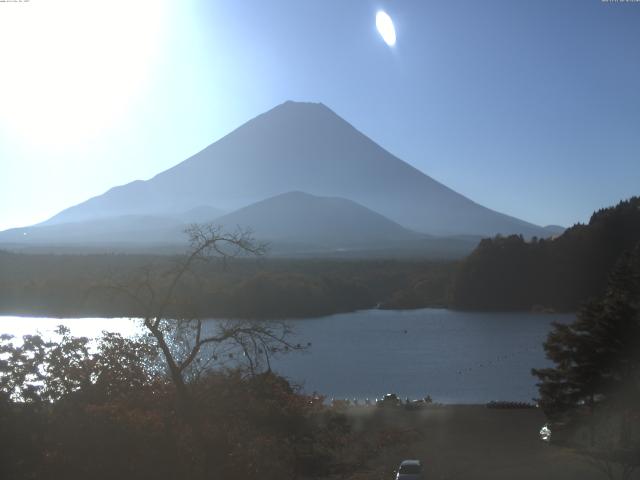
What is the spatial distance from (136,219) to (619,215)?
80956 mm

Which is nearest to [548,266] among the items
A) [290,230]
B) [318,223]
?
[290,230]

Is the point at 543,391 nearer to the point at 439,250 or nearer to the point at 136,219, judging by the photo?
the point at 439,250

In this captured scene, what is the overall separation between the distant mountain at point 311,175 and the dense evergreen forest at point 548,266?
73815mm

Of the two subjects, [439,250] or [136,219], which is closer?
[439,250]

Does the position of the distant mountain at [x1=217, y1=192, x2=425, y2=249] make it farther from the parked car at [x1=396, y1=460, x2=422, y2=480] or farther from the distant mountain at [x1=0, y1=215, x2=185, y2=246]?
the parked car at [x1=396, y1=460, x2=422, y2=480]

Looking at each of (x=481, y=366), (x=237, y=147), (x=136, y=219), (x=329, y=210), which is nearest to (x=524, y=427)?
(x=481, y=366)

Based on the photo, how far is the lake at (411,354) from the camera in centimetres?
1755

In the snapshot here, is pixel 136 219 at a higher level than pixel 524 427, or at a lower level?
higher

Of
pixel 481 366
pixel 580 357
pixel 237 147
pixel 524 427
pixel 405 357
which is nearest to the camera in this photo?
pixel 580 357

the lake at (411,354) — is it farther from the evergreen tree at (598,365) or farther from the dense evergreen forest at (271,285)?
the evergreen tree at (598,365)

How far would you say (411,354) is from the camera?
23.7 metres

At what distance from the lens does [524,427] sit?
12070 millimetres

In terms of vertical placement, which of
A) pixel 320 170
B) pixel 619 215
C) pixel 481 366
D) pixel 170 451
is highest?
pixel 320 170

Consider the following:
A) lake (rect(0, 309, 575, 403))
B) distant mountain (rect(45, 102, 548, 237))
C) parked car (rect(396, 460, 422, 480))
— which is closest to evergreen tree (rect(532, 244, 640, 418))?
parked car (rect(396, 460, 422, 480))
